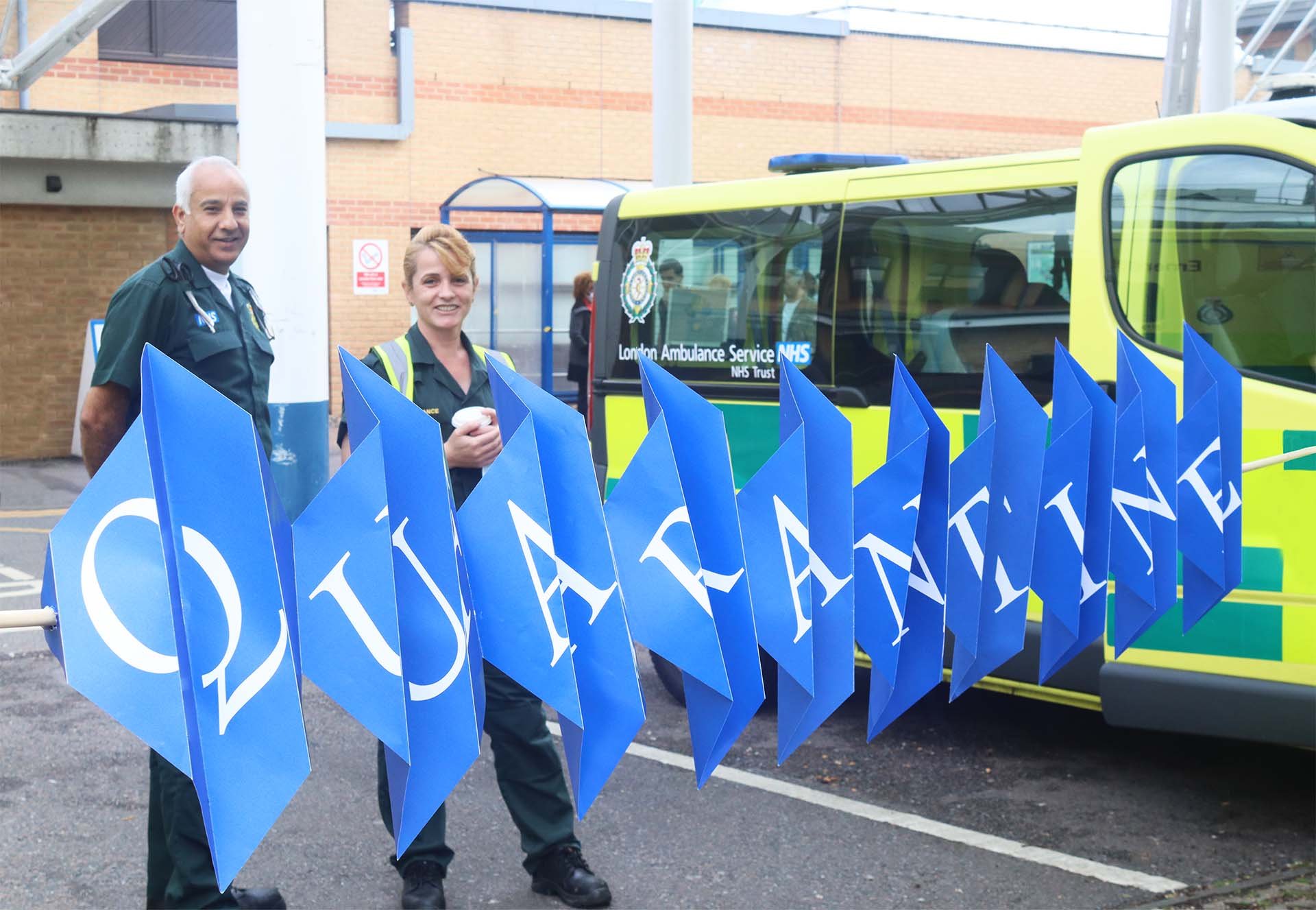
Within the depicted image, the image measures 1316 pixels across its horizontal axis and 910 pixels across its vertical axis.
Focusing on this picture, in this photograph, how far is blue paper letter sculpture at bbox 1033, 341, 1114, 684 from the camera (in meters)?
3.34

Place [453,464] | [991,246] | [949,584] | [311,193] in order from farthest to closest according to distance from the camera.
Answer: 1. [311,193]
2. [991,246]
3. [453,464]
4. [949,584]

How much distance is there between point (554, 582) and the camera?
255 cm

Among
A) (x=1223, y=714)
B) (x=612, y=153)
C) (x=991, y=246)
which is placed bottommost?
(x=1223, y=714)

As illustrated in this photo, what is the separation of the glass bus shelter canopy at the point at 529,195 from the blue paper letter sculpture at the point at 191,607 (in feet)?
54.1

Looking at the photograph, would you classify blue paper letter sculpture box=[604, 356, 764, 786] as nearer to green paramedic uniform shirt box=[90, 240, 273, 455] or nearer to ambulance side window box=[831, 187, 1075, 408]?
green paramedic uniform shirt box=[90, 240, 273, 455]

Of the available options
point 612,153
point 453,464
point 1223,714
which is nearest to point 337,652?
point 453,464

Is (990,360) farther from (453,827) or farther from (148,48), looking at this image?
(148,48)

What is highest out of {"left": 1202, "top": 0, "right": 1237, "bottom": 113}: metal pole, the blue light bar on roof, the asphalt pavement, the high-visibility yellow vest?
{"left": 1202, "top": 0, "right": 1237, "bottom": 113}: metal pole

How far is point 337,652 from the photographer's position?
2355mm

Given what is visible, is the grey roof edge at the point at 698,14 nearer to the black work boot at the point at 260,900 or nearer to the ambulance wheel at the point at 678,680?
the ambulance wheel at the point at 678,680

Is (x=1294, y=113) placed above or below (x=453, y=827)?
above

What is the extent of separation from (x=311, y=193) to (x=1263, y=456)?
3741 mm

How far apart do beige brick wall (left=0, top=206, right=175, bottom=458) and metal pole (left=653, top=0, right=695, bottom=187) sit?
26.6ft

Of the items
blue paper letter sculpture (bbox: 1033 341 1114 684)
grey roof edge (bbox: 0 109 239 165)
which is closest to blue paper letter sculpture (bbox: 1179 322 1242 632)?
blue paper letter sculpture (bbox: 1033 341 1114 684)
